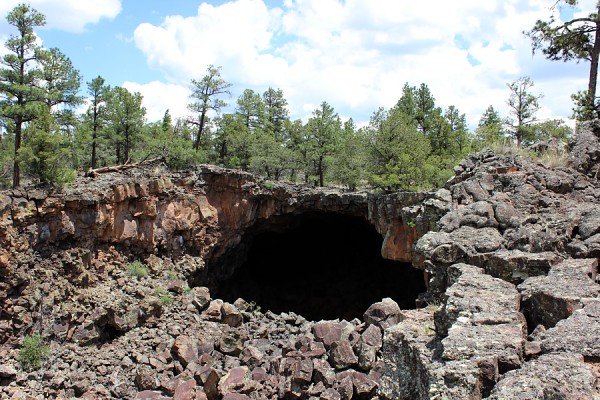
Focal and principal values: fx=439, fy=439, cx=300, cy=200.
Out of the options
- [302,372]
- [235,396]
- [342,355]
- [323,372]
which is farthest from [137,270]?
[342,355]

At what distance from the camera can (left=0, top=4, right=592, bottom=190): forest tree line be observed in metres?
18.8

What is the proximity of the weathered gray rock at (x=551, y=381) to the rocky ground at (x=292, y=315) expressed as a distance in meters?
0.02

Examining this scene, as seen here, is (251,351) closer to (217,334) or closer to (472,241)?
(217,334)

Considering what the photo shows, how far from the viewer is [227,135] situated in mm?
34375

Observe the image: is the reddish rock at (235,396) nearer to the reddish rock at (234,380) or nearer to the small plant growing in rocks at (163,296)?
the reddish rock at (234,380)

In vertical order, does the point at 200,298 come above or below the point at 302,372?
above

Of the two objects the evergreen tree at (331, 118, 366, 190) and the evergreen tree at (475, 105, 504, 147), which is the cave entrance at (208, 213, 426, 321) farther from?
the evergreen tree at (475, 105, 504, 147)

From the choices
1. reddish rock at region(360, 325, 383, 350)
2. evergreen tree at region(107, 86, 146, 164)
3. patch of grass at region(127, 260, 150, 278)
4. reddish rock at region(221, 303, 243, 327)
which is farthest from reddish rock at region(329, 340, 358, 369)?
evergreen tree at region(107, 86, 146, 164)

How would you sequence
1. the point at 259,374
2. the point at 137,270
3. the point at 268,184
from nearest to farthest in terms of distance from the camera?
the point at 259,374 < the point at 137,270 < the point at 268,184

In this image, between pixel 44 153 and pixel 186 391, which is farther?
pixel 44 153

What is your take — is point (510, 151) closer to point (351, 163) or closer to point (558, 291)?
point (558, 291)

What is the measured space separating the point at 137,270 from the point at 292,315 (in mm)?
7650

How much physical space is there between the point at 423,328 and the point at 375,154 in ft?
64.7

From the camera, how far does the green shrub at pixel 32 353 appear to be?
15.4 meters
